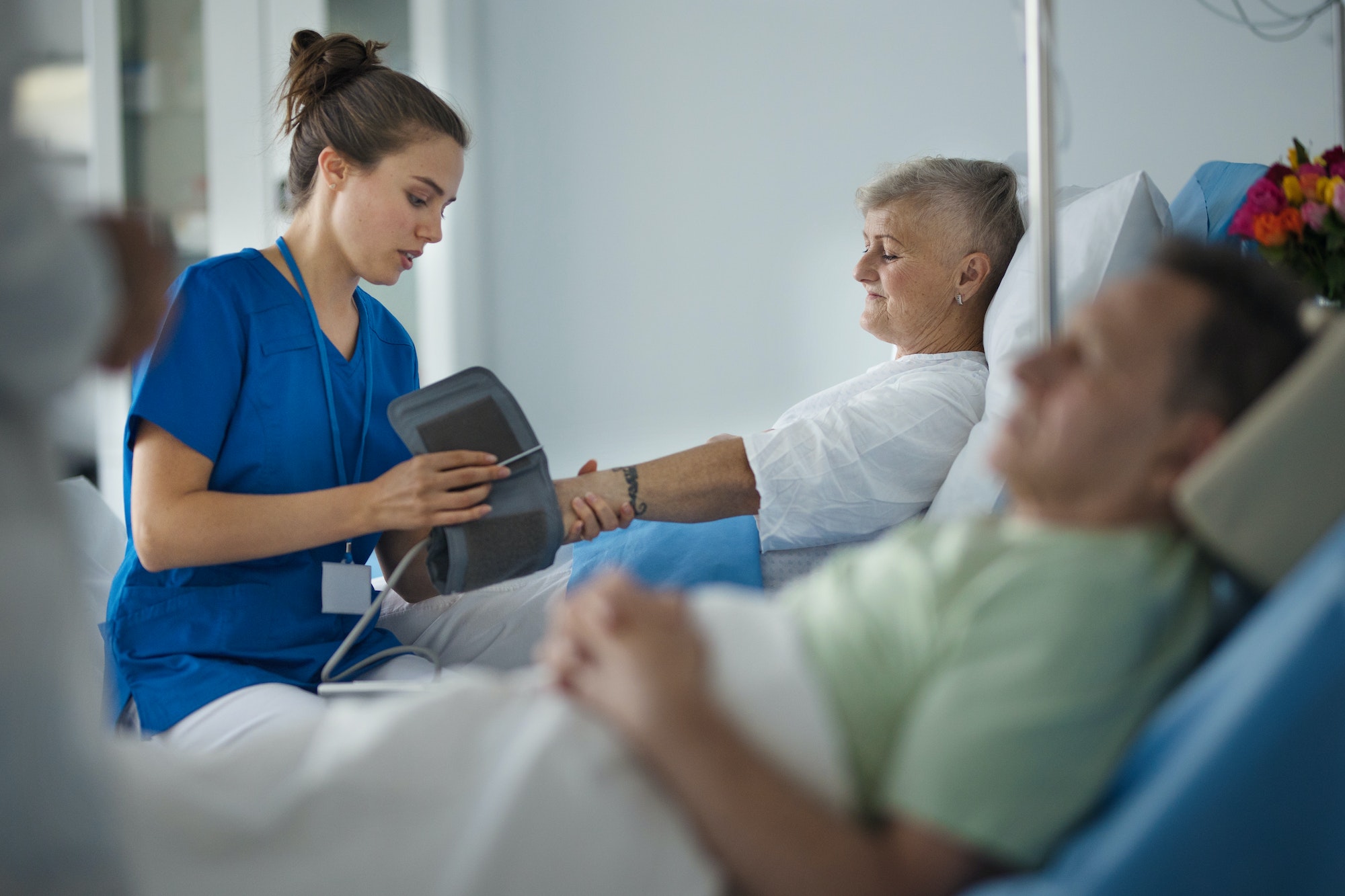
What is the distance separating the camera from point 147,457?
1.42 metres

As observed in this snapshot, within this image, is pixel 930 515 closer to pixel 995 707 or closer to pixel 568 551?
pixel 568 551

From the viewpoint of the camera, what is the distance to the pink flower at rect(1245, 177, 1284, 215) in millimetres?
1529

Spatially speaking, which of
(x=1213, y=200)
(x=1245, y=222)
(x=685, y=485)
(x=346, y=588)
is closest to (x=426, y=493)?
(x=346, y=588)

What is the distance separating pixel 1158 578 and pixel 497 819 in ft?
1.70

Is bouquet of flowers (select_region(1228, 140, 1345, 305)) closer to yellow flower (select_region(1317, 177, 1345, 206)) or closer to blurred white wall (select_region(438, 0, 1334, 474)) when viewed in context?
yellow flower (select_region(1317, 177, 1345, 206))

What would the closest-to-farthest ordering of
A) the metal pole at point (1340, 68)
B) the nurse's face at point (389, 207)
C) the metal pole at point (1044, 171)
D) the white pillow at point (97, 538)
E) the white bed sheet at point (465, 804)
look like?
the white bed sheet at point (465, 804) < the metal pole at point (1044, 171) < the nurse's face at point (389, 207) < the white pillow at point (97, 538) < the metal pole at point (1340, 68)

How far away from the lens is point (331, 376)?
1.62 m

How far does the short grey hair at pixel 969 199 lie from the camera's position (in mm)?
1934

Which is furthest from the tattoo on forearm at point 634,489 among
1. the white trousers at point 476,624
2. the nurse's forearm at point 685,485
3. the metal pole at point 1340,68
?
the metal pole at point 1340,68

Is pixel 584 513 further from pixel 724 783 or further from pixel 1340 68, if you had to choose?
pixel 1340 68

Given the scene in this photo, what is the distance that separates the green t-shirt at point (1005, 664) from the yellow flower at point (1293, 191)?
94 centimetres

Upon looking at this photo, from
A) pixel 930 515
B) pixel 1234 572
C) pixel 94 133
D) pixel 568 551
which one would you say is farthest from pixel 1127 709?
pixel 94 133

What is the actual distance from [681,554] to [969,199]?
2.83 ft

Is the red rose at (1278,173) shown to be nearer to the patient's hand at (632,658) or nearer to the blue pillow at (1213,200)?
the blue pillow at (1213,200)
